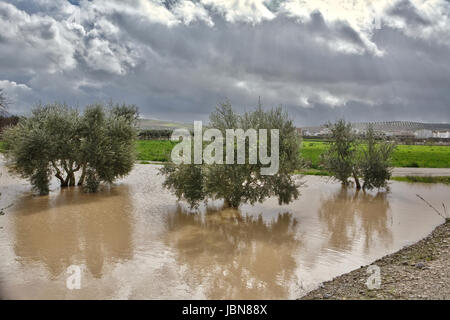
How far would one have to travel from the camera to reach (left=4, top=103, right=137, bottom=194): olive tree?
2420 cm

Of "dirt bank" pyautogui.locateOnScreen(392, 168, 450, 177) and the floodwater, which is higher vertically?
"dirt bank" pyautogui.locateOnScreen(392, 168, 450, 177)

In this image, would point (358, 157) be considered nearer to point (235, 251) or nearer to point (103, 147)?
point (235, 251)

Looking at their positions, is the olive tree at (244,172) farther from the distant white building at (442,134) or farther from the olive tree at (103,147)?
the distant white building at (442,134)

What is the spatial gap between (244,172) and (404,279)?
964cm

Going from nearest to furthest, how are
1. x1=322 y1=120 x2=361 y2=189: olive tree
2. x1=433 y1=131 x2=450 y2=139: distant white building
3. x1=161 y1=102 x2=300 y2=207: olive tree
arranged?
x1=161 y1=102 x2=300 y2=207: olive tree < x1=322 y1=120 x2=361 y2=189: olive tree < x1=433 y1=131 x2=450 y2=139: distant white building

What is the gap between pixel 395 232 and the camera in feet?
53.1

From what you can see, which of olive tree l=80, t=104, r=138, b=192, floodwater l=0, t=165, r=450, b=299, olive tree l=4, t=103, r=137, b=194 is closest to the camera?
floodwater l=0, t=165, r=450, b=299

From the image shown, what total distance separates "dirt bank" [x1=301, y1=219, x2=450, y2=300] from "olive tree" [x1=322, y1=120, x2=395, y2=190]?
47.2 feet

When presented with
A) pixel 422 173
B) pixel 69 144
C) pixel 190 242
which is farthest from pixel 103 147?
pixel 422 173

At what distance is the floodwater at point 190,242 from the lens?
10.0 m

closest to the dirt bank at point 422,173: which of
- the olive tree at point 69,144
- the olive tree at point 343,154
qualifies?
the olive tree at point 343,154

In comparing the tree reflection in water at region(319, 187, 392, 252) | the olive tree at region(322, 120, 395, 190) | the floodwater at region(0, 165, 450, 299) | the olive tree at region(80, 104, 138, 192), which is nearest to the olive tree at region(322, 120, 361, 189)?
the olive tree at region(322, 120, 395, 190)

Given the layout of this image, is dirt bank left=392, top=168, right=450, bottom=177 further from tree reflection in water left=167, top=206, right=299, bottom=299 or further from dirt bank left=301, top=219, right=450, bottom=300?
dirt bank left=301, top=219, right=450, bottom=300

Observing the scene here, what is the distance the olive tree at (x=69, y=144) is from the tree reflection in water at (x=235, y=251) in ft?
29.8
